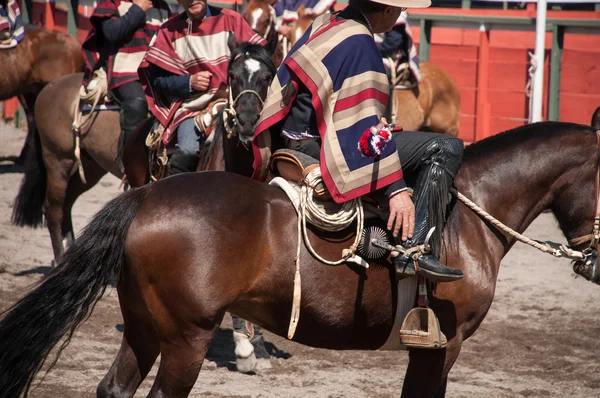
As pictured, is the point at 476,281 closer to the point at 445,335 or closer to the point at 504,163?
the point at 445,335

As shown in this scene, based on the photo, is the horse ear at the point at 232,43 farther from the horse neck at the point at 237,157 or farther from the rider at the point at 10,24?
the rider at the point at 10,24

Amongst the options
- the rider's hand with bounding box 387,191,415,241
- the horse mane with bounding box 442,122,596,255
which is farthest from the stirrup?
the horse mane with bounding box 442,122,596,255

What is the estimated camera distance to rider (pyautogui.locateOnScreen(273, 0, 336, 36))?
29.9 feet

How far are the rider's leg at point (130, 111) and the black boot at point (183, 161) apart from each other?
1224mm

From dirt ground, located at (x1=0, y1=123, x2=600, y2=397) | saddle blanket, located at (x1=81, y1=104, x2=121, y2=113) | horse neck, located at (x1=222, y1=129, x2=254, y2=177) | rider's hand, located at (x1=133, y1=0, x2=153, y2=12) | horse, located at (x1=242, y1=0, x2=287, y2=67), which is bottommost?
dirt ground, located at (x1=0, y1=123, x2=600, y2=397)

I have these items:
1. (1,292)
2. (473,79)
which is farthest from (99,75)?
(473,79)

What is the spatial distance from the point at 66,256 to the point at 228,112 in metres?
2.01

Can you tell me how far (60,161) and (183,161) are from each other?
2385mm

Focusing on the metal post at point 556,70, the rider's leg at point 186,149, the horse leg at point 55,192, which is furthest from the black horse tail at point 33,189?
the metal post at point 556,70

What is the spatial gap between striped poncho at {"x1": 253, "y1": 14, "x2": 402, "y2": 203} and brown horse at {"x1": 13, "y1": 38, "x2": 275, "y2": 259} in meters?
4.05

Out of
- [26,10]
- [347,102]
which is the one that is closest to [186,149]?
[347,102]

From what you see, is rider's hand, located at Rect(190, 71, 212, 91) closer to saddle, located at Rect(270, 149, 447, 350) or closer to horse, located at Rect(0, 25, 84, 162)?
saddle, located at Rect(270, 149, 447, 350)

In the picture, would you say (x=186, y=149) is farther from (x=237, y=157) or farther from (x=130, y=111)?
(x=130, y=111)

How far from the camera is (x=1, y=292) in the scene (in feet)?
22.6
